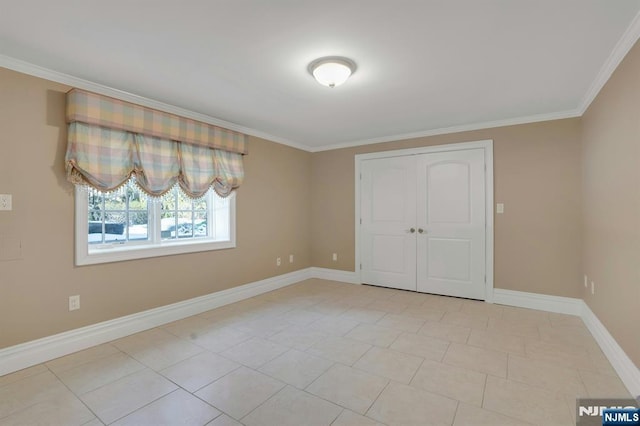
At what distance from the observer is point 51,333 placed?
255 centimetres

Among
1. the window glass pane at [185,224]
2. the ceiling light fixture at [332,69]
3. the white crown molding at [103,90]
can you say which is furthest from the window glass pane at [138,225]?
the ceiling light fixture at [332,69]

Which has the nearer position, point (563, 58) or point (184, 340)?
point (563, 58)

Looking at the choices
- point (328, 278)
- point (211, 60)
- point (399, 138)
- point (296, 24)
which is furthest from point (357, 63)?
point (328, 278)

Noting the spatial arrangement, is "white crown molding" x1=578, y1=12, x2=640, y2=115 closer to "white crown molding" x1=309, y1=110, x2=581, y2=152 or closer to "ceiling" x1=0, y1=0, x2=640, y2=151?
"ceiling" x1=0, y1=0, x2=640, y2=151

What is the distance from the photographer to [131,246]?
3223 millimetres

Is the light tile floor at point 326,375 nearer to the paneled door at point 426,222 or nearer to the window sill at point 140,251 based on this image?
the window sill at point 140,251

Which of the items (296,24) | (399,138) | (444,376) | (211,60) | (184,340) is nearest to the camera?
(296,24)

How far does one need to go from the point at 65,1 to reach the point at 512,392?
3.67m

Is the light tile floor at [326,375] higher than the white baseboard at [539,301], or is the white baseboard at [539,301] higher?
the white baseboard at [539,301]

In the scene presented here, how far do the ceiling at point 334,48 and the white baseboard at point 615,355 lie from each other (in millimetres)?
2182

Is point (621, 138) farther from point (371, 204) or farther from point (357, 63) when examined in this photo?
point (371, 204)

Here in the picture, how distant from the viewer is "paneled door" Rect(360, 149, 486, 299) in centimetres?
420

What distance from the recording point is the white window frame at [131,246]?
108 inches

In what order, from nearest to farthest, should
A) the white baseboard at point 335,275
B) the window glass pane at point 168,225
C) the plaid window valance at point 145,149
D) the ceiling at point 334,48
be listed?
the ceiling at point 334,48, the plaid window valance at point 145,149, the window glass pane at point 168,225, the white baseboard at point 335,275
